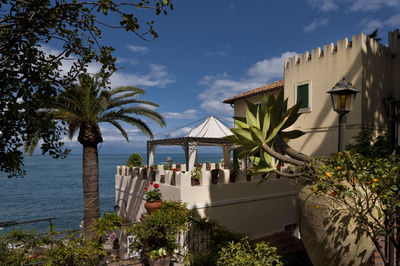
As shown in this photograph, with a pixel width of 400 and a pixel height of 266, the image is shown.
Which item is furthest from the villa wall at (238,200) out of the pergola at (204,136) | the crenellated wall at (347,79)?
the crenellated wall at (347,79)

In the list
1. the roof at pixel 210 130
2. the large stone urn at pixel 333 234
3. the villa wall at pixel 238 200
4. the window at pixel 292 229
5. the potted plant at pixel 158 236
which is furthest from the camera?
the roof at pixel 210 130

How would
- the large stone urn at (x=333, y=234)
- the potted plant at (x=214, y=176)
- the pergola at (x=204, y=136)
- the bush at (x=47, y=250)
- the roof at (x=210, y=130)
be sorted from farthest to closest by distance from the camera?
the roof at (x=210, y=130), the pergola at (x=204, y=136), the potted plant at (x=214, y=176), the bush at (x=47, y=250), the large stone urn at (x=333, y=234)

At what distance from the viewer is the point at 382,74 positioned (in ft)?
35.0

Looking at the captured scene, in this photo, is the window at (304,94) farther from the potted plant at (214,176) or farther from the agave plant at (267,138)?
the agave plant at (267,138)

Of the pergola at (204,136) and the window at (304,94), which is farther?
the pergola at (204,136)

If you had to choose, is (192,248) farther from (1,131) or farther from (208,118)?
(208,118)

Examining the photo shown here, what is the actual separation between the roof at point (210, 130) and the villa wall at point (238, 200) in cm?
389

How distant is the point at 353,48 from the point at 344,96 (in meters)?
7.80

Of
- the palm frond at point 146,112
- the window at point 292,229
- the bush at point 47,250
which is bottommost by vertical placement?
the window at point 292,229

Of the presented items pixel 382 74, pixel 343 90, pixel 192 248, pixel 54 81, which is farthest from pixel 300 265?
pixel 382 74

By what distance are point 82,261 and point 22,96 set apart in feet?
14.3

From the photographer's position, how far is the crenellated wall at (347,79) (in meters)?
9.97

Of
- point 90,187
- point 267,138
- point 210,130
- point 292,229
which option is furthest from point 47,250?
point 292,229

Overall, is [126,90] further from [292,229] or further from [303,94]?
[292,229]
